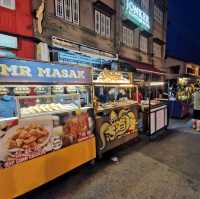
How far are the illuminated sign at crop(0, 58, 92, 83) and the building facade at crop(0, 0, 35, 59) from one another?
110 inches

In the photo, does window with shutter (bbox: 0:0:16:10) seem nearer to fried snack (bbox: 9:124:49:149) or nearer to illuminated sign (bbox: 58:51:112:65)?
illuminated sign (bbox: 58:51:112:65)

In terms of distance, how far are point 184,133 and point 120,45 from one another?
623 cm

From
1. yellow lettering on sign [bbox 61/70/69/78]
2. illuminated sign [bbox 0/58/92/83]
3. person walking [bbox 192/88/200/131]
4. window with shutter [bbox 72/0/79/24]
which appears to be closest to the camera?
illuminated sign [bbox 0/58/92/83]

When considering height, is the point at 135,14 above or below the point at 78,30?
above

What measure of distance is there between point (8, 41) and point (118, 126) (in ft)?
13.7

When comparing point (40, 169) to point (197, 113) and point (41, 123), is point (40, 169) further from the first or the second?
point (197, 113)

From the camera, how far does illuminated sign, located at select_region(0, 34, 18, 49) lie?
233 inches

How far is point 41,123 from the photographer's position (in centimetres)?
334

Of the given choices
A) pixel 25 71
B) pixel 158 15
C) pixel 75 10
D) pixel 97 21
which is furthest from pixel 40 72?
pixel 158 15

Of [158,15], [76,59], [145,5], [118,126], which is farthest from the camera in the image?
[158,15]

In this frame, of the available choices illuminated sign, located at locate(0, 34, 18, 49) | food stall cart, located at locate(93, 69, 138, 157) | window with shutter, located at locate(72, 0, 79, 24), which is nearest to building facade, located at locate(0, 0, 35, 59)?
illuminated sign, located at locate(0, 34, 18, 49)

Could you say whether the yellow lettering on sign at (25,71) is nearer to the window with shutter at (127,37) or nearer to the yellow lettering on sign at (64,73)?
the yellow lettering on sign at (64,73)

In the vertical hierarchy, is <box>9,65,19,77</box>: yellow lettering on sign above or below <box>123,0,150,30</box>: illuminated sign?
below

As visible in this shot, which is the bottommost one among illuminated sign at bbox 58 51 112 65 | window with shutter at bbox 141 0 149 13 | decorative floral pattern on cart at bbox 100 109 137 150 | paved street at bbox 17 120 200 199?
paved street at bbox 17 120 200 199
